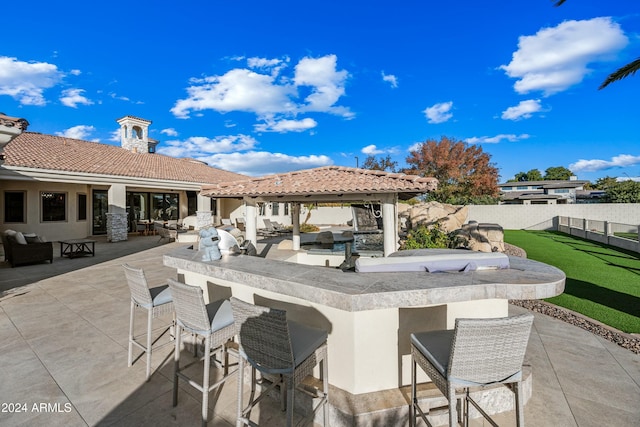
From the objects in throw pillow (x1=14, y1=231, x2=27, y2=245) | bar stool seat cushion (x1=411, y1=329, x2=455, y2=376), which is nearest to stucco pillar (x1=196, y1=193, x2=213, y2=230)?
throw pillow (x1=14, y1=231, x2=27, y2=245)

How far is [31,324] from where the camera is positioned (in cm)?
489

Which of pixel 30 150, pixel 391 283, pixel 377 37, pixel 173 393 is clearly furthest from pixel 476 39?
pixel 30 150

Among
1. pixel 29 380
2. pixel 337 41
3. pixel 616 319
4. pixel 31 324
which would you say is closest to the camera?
pixel 29 380

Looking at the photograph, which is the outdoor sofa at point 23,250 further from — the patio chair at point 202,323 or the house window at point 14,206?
the patio chair at point 202,323

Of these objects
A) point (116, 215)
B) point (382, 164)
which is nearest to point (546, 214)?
point (382, 164)

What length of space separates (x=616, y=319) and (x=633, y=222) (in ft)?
77.3

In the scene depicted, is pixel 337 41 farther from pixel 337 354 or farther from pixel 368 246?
pixel 337 354

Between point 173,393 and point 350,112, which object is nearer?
point 173,393

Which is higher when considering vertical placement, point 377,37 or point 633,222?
point 377,37

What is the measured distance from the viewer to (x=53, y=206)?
48.5 feet

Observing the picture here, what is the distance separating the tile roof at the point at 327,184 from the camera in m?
6.65

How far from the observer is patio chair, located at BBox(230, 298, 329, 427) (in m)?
2.03

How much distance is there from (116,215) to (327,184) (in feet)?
45.4

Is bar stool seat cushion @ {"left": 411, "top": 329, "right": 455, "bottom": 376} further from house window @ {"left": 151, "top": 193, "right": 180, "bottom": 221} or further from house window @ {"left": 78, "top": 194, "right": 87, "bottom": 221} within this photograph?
house window @ {"left": 151, "top": 193, "right": 180, "bottom": 221}
